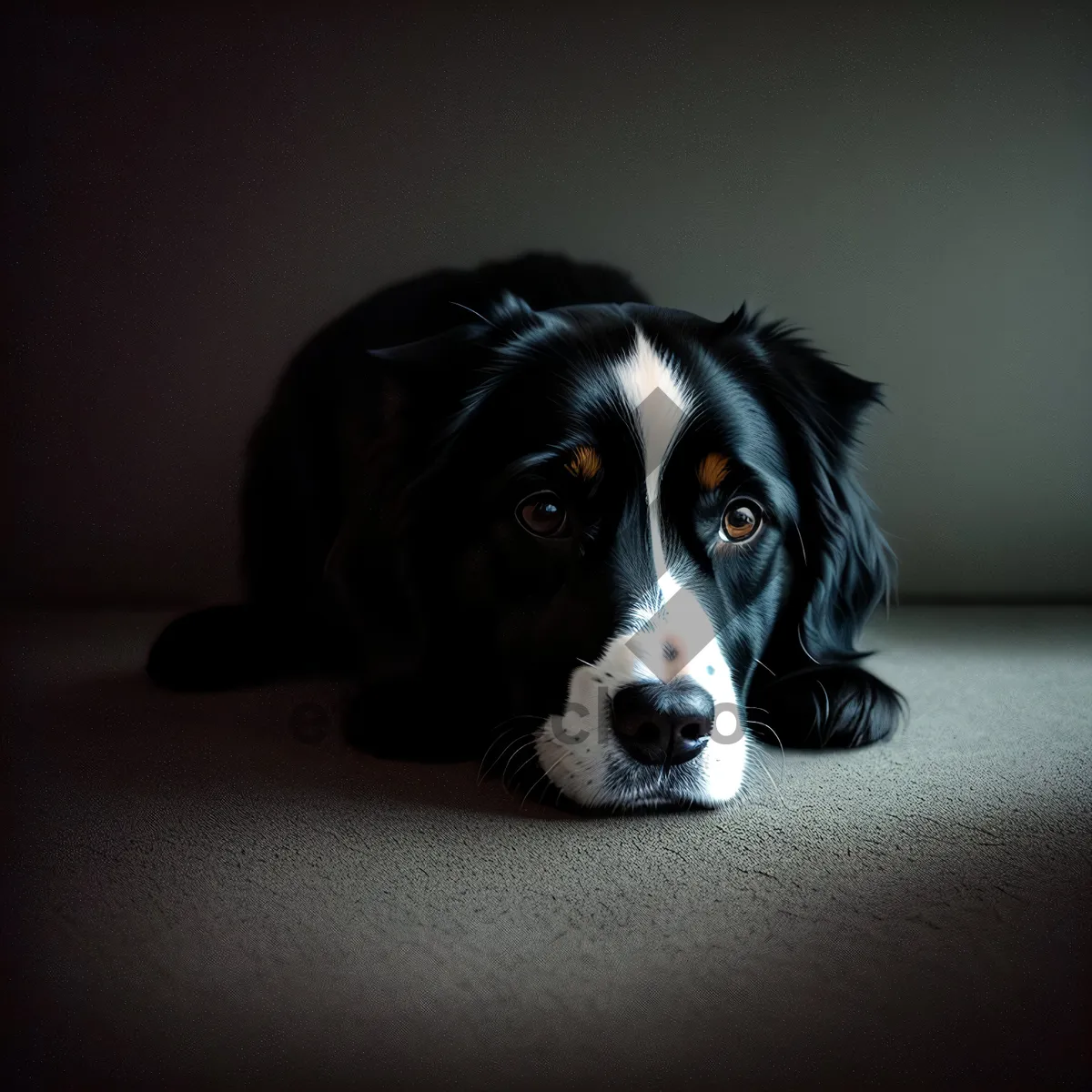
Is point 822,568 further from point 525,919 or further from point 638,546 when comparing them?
point 525,919

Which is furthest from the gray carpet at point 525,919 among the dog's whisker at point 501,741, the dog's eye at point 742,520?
the dog's eye at point 742,520

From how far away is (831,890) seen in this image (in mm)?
981

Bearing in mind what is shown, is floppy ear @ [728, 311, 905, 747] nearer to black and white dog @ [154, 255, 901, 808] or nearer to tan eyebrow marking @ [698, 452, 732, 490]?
black and white dog @ [154, 255, 901, 808]

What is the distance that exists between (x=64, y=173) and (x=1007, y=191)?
57.3 inches

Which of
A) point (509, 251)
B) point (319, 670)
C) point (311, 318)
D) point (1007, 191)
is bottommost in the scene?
point (319, 670)

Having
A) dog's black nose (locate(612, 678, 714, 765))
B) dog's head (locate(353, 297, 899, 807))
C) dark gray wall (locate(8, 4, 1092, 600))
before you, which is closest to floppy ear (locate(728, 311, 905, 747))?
dog's head (locate(353, 297, 899, 807))

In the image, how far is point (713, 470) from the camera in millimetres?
1341

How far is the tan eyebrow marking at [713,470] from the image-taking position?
1338mm

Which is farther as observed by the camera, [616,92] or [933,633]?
[933,633]

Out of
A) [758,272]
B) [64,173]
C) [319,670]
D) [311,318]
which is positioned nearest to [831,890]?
[319,670]

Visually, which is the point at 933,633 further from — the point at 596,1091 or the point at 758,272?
the point at 596,1091

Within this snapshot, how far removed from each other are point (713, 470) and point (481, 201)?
2.00 feet

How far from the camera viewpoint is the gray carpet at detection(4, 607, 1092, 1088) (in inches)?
30.5

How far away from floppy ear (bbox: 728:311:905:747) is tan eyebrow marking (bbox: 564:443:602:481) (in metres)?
0.32
